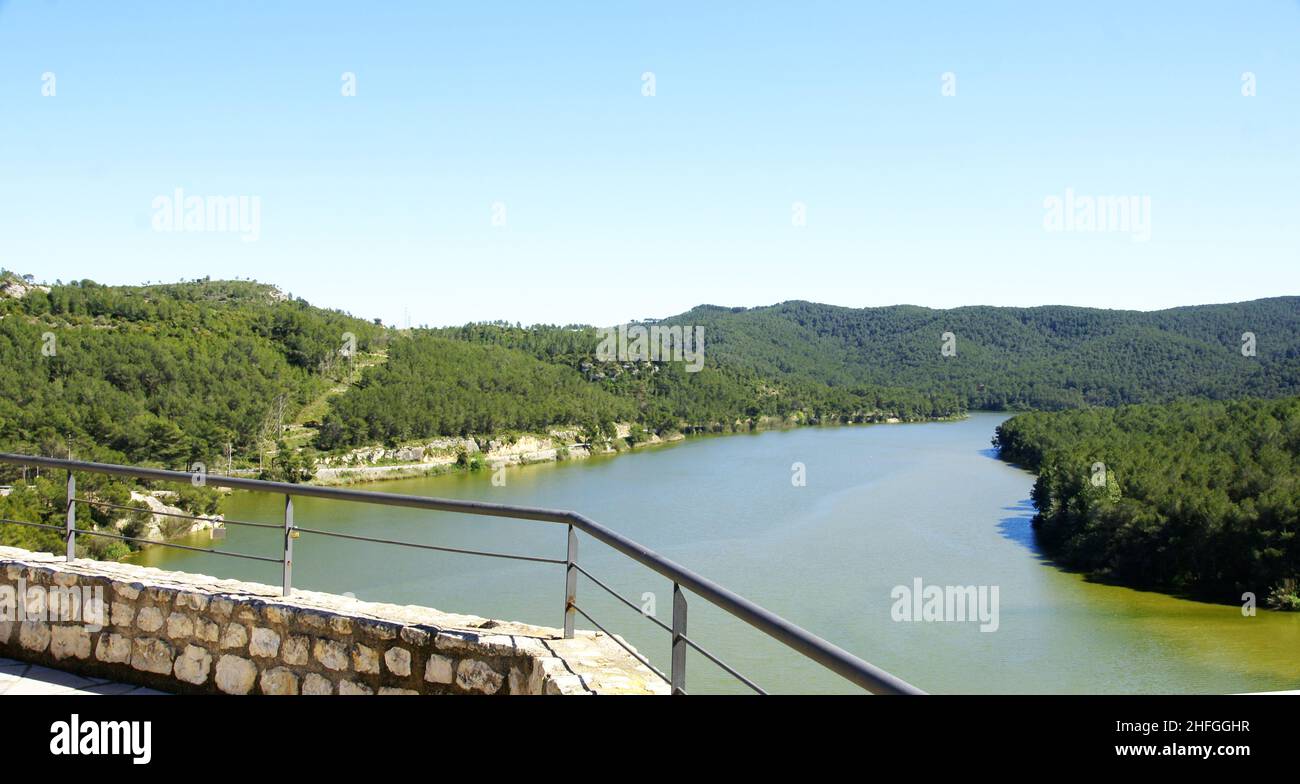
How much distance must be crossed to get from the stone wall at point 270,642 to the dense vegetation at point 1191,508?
2558 centimetres

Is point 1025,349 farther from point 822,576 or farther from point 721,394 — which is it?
point 822,576

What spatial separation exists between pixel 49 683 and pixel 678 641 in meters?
3.01

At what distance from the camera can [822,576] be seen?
79.6 feet

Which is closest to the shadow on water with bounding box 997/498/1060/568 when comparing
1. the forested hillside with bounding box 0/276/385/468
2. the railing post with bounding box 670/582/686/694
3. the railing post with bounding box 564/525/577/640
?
the railing post with bounding box 564/525/577/640

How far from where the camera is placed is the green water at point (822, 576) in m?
17.1

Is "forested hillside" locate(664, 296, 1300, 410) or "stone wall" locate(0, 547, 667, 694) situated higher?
"forested hillside" locate(664, 296, 1300, 410)

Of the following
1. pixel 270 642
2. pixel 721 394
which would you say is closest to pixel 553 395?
pixel 721 394

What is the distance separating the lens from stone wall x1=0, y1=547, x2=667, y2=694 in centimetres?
319

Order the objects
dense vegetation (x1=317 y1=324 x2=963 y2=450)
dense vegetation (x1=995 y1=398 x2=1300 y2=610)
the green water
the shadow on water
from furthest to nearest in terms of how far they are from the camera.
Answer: dense vegetation (x1=317 y1=324 x2=963 y2=450) < the shadow on water < dense vegetation (x1=995 y1=398 x2=1300 y2=610) < the green water

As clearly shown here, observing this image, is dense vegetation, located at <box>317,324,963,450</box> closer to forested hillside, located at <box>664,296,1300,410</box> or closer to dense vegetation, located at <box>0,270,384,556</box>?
dense vegetation, located at <box>0,270,384,556</box>

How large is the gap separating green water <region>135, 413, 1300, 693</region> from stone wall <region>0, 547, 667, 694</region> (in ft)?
38.0

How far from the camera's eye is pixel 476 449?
5222 centimetres
